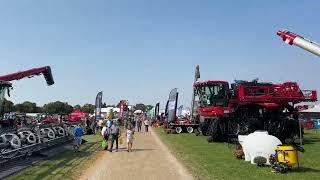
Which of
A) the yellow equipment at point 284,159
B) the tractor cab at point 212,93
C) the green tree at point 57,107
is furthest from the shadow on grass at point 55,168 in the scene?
the green tree at point 57,107

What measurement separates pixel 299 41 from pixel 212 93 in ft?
35.5

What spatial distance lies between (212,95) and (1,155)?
2145 cm

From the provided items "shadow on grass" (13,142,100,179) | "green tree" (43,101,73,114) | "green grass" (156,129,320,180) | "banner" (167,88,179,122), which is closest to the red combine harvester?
"green grass" (156,129,320,180)

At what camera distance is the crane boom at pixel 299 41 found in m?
40.2

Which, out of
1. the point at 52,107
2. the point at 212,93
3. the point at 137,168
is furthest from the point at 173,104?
the point at 52,107

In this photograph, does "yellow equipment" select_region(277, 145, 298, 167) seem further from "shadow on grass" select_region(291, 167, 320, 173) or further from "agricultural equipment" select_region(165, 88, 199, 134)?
"agricultural equipment" select_region(165, 88, 199, 134)

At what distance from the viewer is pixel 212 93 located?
35.5 m

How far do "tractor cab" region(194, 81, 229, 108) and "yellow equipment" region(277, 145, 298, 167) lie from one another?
18305 mm

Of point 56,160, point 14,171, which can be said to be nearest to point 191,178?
point 14,171

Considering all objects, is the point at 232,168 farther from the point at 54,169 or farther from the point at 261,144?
the point at 54,169

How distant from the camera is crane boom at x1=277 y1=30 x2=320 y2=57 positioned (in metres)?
40.2

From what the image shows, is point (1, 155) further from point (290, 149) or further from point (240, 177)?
point (290, 149)

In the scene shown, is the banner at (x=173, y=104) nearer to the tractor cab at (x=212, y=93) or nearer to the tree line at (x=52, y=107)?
the tractor cab at (x=212, y=93)

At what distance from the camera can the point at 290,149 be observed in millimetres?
14734
